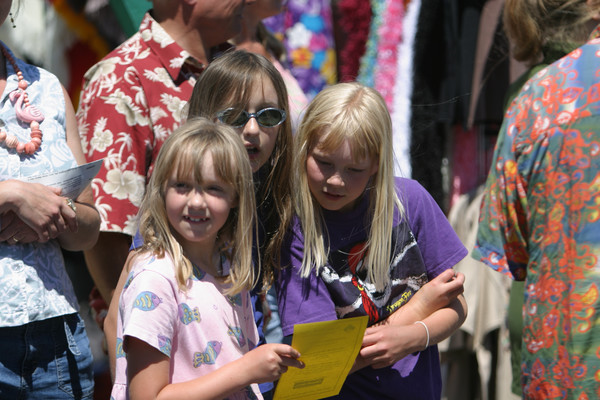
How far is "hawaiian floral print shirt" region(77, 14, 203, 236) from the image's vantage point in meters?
2.60

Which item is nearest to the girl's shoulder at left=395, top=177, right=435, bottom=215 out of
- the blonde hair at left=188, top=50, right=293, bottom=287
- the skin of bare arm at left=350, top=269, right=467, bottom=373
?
the skin of bare arm at left=350, top=269, right=467, bottom=373

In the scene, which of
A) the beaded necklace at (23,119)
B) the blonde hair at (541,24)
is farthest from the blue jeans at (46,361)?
the blonde hair at (541,24)

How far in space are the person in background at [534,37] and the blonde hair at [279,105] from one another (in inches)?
49.9

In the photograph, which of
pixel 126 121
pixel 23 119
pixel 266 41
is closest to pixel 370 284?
pixel 126 121

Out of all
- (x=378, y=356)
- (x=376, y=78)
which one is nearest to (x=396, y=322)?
(x=378, y=356)

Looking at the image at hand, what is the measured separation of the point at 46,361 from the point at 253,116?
2.74 feet

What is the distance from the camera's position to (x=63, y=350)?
7.32 ft

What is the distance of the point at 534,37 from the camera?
10.8ft

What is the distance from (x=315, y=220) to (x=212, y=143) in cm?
41

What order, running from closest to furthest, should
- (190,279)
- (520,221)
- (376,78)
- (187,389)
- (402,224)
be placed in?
1. (187,389)
2. (190,279)
3. (402,224)
4. (520,221)
5. (376,78)

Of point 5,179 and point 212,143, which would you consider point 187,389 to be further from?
point 5,179

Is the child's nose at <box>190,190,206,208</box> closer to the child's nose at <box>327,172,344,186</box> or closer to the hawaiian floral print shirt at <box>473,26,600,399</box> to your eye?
the child's nose at <box>327,172,344,186</box>

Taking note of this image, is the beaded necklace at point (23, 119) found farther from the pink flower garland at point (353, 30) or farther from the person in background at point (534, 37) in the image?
A: the pink flower garland at point (353, 30)

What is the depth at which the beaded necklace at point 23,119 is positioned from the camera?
222 cm
